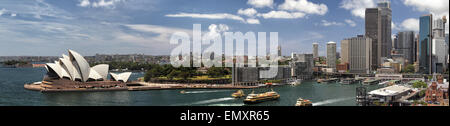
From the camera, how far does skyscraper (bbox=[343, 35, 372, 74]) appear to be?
734 inches

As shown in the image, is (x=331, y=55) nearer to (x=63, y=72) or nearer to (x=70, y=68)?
(x=70, y=68)

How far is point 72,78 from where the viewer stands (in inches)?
404

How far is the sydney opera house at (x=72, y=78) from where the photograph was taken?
1005 centimetres

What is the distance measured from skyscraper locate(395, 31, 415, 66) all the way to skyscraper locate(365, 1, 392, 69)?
0.67 meters

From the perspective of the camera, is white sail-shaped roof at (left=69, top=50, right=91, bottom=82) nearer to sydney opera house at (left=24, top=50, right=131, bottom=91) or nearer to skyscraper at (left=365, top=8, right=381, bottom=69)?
sydney opera house at (left=24, top=50, right=131, bottom=91)

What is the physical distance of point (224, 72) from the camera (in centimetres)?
1351

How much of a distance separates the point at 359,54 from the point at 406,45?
5.33m

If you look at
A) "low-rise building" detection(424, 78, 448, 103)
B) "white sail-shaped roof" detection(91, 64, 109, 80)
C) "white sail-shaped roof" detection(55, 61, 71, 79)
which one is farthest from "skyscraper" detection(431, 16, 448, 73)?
"white sail-shaped roof" detection(55, 61, 71, 79)

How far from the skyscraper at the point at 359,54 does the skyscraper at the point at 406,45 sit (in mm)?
2892

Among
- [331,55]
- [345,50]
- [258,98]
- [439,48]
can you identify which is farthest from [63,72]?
[345,50]

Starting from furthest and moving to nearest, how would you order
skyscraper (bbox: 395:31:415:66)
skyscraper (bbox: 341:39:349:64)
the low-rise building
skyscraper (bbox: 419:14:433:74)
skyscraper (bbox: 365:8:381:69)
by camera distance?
skyscraper (bbox: 365:8:381:69)
skyscraper (bbox: 395:31:415:66)
skyscraper (bbox: 341:39:349:64)
skyscraper (bbox: 419:14:433:74)
the low-rise building

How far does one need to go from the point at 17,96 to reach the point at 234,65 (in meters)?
7.31

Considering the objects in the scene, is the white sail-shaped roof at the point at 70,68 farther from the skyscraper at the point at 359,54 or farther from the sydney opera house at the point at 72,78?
the skyscraper at the point at 359,54
